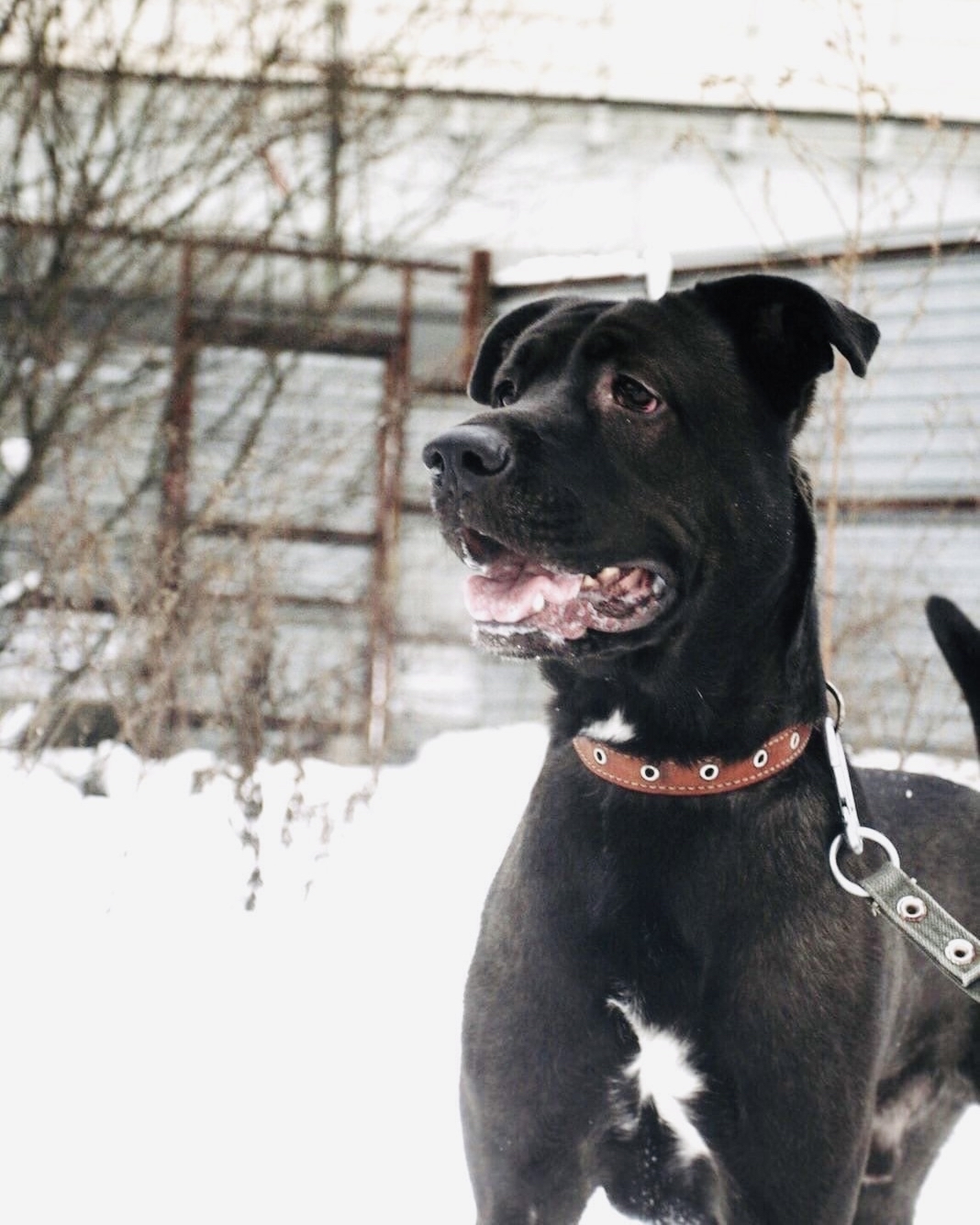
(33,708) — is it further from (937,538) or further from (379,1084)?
(937,538)

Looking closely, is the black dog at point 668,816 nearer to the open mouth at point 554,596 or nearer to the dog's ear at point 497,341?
the open mouth at point 554,596

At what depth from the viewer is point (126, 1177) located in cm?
298

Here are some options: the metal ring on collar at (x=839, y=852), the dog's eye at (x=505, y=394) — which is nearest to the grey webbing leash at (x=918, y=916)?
the metal ring on collar at (x=839, y=852)

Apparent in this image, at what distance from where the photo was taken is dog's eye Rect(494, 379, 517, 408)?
8.18ft

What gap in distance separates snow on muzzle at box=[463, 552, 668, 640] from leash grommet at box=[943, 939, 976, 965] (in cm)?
68

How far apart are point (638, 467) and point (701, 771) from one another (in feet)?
1.59

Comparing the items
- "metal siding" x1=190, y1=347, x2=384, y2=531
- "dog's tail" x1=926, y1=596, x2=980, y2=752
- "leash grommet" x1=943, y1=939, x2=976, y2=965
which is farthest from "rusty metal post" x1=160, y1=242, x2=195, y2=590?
"leash grommet" x1=943, y1=939, x2=976, y2=965

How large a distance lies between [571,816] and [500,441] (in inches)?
24.8

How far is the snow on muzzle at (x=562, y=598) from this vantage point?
2111 millimetres

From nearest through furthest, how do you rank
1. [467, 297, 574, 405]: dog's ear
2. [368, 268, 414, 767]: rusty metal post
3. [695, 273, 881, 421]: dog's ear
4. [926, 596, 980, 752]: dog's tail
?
[695, 273, 881, 421]: dog's ear → [467, 297, 574, 405]: dog's ear → [926, 596, 980, 752]: dog's tail → [368, 268, 414, 767]: rusty metal post

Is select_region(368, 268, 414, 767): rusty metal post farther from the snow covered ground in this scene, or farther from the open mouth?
the open mouth

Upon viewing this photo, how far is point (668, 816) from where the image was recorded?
2.19 metres

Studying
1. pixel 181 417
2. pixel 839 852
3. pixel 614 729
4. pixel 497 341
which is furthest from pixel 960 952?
pixel 181 417

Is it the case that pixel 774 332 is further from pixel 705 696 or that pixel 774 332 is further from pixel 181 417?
pixel 181 417
